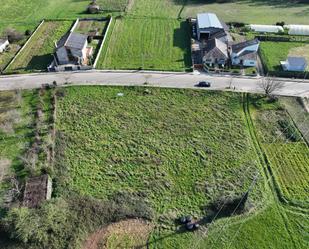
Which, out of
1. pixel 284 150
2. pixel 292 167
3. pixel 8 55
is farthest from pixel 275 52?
pixel 8 55

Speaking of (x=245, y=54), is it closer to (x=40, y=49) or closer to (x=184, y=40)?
(x=184, y=40)

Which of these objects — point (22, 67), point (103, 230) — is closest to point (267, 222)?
point (103, 230)

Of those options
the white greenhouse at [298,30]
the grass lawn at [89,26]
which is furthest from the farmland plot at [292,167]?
the grass lawn at [89,26]

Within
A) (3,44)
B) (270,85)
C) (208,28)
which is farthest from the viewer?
(208,28)

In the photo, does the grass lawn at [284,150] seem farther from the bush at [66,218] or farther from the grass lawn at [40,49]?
the grass lawn at [40,49]

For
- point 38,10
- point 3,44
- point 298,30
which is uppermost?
point 38,10

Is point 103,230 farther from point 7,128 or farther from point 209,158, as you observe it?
point 7,128
